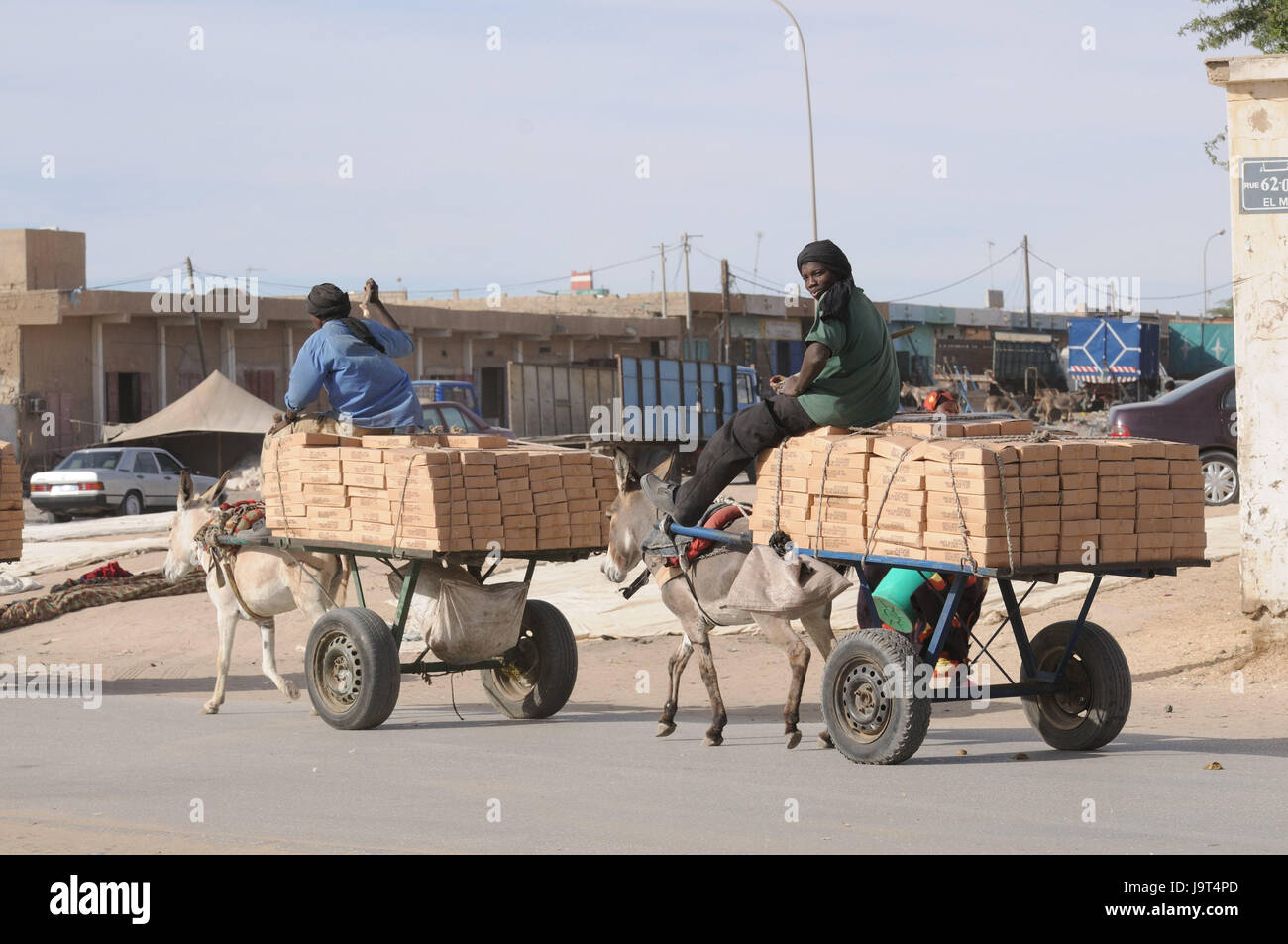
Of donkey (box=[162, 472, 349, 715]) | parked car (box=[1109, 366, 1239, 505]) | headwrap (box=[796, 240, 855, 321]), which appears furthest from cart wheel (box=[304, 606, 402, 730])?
parked car (box=[1109, 366, 1239, 505])

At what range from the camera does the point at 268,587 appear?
36.4 feet

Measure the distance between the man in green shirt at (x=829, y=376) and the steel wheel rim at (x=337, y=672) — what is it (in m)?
2.59

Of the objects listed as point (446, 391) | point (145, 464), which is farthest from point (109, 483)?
point (446, 391)

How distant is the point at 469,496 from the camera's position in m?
9.38

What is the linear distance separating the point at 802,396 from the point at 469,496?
206cm

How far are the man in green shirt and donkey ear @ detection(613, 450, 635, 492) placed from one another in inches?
30.8

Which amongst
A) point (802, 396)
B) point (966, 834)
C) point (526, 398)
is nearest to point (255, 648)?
point (802, 396)

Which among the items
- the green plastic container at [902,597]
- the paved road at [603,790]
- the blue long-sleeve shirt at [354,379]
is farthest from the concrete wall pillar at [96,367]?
the green plastic container at [902,597]

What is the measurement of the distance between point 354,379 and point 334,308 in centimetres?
50

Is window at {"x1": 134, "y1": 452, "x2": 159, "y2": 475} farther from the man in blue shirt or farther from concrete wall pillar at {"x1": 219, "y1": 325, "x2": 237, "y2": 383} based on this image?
the man in blue shirt

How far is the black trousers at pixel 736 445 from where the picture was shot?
8812 mm

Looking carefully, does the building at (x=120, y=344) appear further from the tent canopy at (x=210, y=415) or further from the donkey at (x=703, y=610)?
the donkey at (x=703, y=610)

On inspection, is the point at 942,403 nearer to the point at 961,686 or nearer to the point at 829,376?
the point at 829,376

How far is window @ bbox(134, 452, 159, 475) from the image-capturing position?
107ft
